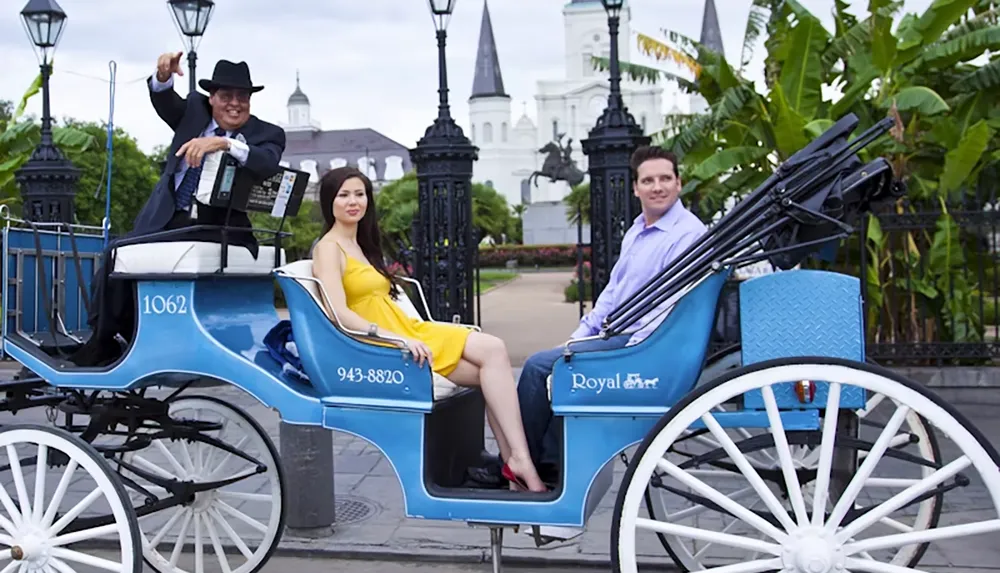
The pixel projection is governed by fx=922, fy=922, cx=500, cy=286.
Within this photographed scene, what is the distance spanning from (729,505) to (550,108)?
80103 mm

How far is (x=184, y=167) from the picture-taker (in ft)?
12.5

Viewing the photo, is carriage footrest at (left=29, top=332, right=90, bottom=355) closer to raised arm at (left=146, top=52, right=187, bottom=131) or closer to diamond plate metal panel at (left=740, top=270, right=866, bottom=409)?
raised arm at (left=146, top=52, right=187, bottom=131)

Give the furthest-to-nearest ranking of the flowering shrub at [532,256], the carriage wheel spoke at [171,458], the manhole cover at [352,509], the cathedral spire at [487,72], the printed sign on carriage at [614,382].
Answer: the cathedral spire at [487,72], the flowering shrub at [532,256], the manhole cover at [352,509], the carriage wheel spoke at [171,458], the printed sign on carriage at [614,382]

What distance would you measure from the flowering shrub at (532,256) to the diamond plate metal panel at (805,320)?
34316 mm

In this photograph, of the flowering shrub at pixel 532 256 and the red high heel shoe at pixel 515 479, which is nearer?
the red high heel shoe at pixel 515 479

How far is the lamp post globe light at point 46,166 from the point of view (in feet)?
34.2

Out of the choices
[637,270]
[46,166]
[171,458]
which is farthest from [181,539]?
[46,166]

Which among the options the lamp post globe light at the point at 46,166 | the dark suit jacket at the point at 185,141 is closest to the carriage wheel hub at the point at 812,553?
the dark suit jacket at the point at 185,141

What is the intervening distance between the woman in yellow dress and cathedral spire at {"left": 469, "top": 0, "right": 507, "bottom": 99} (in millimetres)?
67361

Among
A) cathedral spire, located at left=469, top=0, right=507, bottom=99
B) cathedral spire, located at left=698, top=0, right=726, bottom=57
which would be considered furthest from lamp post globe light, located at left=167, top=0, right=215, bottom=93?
cathedral spire, located at left=469, top=0, right=507, bottom=99

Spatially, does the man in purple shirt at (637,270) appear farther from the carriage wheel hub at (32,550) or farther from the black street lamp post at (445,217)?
the black street lamp post at (445,217)

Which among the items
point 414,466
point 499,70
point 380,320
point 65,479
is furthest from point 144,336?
point 499,70

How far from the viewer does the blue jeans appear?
3516mm

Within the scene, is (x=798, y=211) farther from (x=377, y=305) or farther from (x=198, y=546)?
(x=198, y=546)
